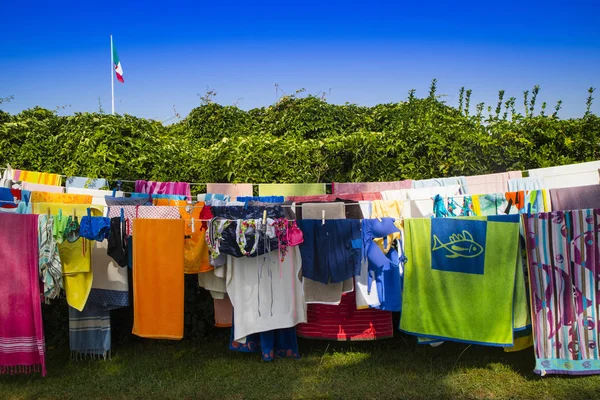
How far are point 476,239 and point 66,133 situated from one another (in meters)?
6.08

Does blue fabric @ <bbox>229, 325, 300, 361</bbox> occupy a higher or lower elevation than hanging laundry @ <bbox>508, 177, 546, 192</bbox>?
lower

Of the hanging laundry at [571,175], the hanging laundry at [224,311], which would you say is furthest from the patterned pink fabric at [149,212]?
the hanging laundry at [571,175]

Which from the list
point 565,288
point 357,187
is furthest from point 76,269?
point 565,288

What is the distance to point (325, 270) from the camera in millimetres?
4273

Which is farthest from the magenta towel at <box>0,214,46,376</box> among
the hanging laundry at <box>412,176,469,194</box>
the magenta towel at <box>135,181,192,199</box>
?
the hanging laundry at <box>412,176,469,194</box>

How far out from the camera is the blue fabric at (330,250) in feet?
13.9

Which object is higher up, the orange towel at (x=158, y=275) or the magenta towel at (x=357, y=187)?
the magenta towel at (x=357, y=187)

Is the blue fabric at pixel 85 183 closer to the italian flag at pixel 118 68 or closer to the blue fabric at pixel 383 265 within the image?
the blue fabric at pixel 383 265

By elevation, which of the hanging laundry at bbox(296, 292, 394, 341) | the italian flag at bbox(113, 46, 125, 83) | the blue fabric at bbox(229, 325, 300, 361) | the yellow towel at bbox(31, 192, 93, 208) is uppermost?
the italian flag at bbox(113, 46, 125, 83)

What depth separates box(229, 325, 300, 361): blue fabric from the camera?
4680 millimetres

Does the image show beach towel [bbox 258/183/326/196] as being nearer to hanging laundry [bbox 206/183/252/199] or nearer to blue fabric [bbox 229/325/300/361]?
hanging laundry [bbox 206/183/252/199]

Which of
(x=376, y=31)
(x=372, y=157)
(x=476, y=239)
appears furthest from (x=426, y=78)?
(x=476, y=239)

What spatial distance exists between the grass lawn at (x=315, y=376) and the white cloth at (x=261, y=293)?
1.61ft

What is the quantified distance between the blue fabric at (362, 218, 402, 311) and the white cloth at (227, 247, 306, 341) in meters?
0.72
